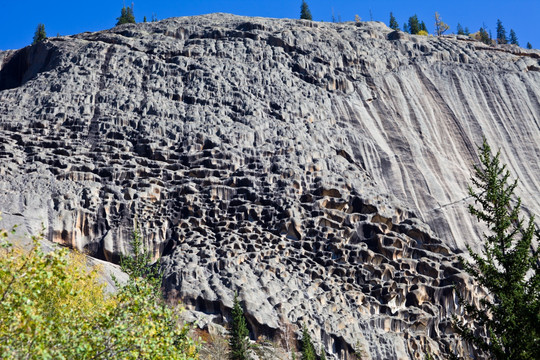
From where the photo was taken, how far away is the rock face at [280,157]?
162 feet

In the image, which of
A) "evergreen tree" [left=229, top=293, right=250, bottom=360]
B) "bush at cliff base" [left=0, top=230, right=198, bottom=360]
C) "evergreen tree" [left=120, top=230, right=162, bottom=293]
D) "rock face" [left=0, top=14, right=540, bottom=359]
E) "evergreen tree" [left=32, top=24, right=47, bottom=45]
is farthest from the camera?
"evergreen tree" [left=32, top=24, right=47, bottom=45]

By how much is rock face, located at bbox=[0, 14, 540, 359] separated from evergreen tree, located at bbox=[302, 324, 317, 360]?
2030 mm

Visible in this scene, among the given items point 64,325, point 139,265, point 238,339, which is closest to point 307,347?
point 238,339

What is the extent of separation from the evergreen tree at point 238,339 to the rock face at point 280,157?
3.54 meters

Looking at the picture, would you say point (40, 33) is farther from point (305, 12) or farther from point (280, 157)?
point (280, 157)

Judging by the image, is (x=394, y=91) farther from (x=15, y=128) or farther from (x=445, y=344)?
(x=15, y=128)

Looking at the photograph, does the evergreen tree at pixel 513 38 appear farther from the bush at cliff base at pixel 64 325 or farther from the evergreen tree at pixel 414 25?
the bush at cliff base at pixel 64 325

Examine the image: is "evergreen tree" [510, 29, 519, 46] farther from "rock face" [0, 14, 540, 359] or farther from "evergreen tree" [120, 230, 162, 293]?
"evergreen tree" [120, 230, 162, 293]

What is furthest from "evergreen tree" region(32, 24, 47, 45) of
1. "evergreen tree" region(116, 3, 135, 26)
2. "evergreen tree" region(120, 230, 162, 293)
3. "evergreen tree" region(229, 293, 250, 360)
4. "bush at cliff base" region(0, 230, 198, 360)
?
"bush at cliff base" region(0, 230, 198, 360)

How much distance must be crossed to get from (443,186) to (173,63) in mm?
31967

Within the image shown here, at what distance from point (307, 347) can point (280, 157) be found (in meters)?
21.3

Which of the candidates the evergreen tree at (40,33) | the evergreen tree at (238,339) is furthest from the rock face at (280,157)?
the evergreen tree at (40,33)

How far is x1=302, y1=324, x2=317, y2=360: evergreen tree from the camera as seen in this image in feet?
134

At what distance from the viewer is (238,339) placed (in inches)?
1565
